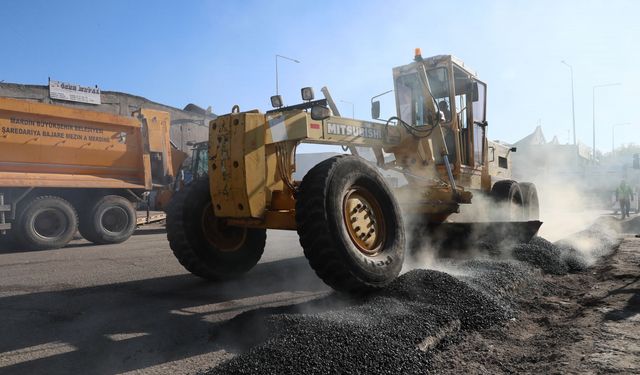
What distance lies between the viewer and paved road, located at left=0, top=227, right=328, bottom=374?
10.1 feet

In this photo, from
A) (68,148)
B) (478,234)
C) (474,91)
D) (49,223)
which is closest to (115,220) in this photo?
(49,223)

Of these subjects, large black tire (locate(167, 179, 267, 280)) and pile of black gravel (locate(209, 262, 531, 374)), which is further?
large black tire (locate(167, 179, 267, 280))

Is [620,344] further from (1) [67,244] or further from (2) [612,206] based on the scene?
(2) [612,206]

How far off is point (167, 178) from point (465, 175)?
8.82 m

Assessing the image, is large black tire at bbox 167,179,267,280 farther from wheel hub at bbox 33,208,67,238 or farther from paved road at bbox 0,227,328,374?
wheel hub at bbox 33,208,67,238

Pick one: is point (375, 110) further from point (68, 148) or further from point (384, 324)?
point (68, 148)

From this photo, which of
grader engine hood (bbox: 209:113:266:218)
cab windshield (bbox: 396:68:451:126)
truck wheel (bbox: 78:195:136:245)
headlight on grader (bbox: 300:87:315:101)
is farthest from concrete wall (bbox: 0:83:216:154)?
grader engine hood (bbox: 209:113:266:218)

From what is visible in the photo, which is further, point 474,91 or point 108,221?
point 108,221

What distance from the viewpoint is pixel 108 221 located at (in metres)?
11.0

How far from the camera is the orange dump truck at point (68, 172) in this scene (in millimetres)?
9711

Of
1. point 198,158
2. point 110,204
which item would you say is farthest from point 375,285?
point 198,158

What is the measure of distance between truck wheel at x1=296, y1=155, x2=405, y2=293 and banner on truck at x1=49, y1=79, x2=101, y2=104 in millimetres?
22893

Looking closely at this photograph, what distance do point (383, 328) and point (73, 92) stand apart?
24572mm

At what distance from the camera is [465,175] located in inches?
296
